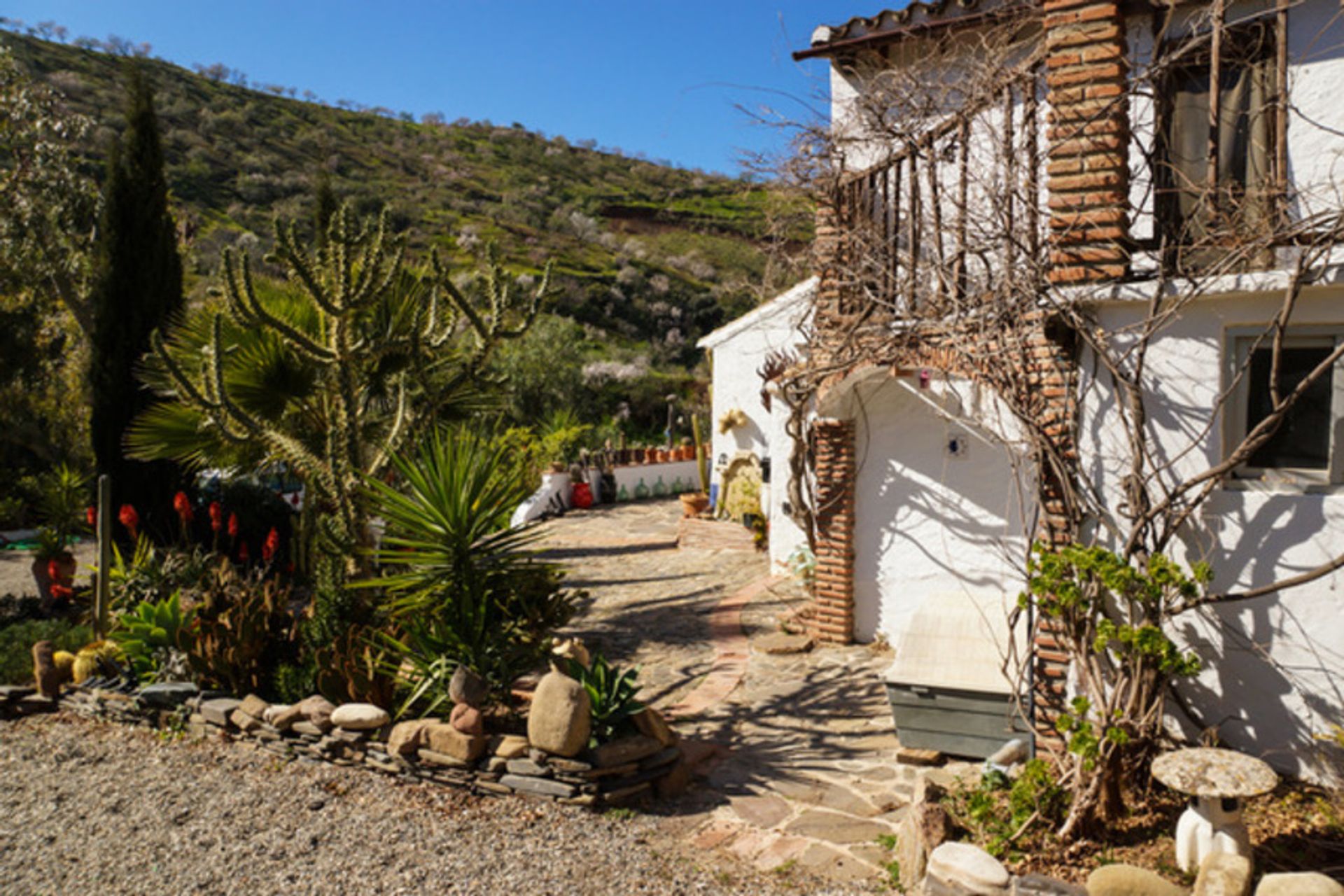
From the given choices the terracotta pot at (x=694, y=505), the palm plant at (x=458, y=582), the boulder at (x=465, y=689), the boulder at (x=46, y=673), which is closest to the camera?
the boulder at (x=465, y=689)

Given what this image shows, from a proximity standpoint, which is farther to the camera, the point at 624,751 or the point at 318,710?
the point at 318,710

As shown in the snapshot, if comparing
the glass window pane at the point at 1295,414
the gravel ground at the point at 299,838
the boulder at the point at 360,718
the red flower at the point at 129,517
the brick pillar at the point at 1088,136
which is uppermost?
the brick pillar at the point at 1088,136

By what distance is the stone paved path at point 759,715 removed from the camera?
534 cm

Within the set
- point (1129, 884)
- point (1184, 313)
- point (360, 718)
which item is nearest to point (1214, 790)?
point (1129, 884)

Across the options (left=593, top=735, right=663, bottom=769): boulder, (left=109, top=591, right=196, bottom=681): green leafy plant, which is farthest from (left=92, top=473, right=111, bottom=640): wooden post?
(left=593, top=735, right=663, bottom=769): boulder

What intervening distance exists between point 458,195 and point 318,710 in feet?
164

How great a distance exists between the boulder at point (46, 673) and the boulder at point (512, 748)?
16.7 ft

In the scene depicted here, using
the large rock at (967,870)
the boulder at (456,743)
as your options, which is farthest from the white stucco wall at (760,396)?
the large rock at (967,870)

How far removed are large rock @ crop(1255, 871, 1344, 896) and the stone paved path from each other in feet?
5.86

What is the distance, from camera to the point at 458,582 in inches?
278

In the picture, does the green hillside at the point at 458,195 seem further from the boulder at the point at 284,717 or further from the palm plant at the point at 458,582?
the boulder at the point at 284,717

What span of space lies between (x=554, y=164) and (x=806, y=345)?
60.7 metres

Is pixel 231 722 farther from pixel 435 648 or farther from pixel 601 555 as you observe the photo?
pixel 601 555

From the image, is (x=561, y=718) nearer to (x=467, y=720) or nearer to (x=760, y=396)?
(x=467, y=720)
